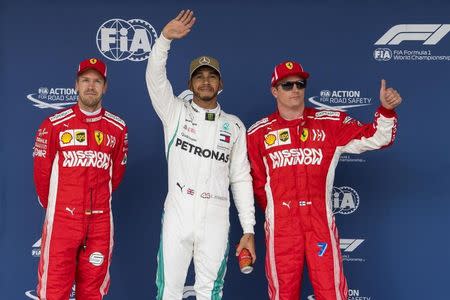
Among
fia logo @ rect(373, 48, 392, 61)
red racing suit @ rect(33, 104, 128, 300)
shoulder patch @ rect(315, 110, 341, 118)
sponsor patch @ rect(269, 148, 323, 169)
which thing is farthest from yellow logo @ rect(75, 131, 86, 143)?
fia logo @ rect(373, 48, 392, 61)

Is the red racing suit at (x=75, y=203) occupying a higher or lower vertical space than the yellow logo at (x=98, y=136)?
lower

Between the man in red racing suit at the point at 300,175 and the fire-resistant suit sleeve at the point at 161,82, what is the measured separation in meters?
0.43

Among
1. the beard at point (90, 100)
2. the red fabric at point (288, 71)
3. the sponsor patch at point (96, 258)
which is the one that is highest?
the red fabric at point (288, 71)

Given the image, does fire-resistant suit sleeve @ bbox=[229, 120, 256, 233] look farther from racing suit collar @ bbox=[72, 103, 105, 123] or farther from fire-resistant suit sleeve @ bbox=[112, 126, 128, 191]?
racing suit collar @ bbox=[72, 103, 105, 123]

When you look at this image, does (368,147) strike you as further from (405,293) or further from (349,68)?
(405,293)

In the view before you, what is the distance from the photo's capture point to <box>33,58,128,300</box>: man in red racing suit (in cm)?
256

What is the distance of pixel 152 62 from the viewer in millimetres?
2514

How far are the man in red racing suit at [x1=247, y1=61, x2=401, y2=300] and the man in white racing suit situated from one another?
0.36 ft

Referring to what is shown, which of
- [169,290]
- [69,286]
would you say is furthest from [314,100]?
[69,286]

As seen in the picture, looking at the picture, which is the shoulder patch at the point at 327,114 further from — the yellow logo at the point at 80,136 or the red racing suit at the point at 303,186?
the yellow logo at the point at 80,136

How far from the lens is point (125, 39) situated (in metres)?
3.36

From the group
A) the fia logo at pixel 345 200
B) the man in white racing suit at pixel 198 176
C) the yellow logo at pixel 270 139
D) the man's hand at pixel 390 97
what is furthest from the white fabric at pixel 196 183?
the fia logo at pixel 345 200

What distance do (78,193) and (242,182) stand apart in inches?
31.3

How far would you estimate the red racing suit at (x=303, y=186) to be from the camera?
257 centimetres
